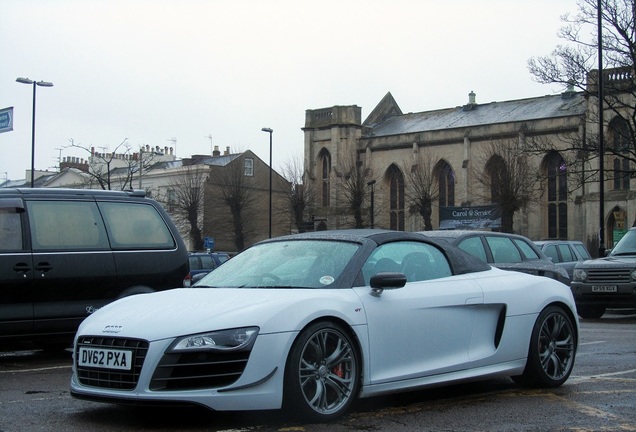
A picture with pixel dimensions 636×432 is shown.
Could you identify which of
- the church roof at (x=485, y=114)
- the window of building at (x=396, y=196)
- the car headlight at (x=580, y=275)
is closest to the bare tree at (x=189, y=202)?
the window of building at (x=396, y=196)

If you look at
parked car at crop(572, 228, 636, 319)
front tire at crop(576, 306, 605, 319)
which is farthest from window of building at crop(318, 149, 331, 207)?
parked car at crop(572, 228, 636, 319)

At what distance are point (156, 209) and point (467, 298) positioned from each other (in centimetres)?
544

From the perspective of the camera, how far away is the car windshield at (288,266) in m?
7.11

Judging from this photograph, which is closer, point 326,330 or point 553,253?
point 326,330

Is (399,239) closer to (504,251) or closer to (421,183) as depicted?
(504,251)

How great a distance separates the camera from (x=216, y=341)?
240 inches

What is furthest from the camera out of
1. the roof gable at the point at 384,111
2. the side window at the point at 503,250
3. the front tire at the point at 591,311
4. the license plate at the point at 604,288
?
the roof gable at the point at 384,111

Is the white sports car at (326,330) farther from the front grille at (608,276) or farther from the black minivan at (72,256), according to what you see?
the front grille at (608,276)

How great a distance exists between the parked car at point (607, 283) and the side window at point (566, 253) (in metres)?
5.48

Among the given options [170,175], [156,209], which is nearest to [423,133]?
[170,175]

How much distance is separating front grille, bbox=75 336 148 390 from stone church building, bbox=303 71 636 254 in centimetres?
5529

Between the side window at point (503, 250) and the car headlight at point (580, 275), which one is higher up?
the side window at point (503, 250)

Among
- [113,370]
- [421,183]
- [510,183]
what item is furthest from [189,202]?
[113,370]

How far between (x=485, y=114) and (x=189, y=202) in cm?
2599
